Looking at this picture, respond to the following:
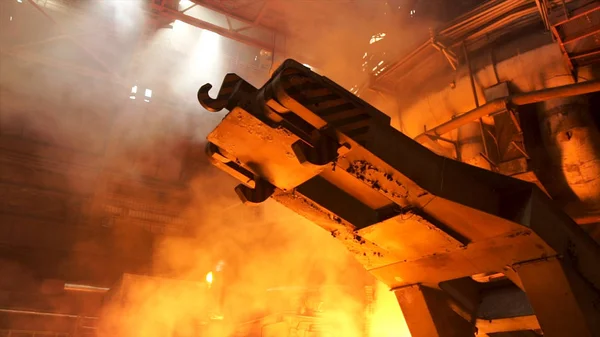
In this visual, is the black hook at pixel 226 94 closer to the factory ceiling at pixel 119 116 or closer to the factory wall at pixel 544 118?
the factory wall at pixel 544 118

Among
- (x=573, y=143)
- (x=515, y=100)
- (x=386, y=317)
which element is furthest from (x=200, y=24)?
(x=573, y=143)

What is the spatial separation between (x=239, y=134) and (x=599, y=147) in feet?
13.4

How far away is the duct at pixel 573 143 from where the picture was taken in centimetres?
457

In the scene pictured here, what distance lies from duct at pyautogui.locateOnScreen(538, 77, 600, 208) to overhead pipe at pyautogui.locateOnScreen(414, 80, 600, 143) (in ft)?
1.02

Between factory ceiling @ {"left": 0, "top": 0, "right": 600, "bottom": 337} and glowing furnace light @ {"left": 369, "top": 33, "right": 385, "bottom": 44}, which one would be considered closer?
glowing furnace light @ {"left": 369, "top": 33, "right": 385, "bottom": 44}

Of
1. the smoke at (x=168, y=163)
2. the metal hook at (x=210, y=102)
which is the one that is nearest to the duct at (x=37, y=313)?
the smoke at (x=168, y=163)

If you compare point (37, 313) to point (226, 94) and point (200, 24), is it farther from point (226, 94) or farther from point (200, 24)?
point (226, 94)

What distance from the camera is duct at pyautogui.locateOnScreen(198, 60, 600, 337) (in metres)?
2.23

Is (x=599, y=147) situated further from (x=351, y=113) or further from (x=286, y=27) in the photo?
(x=286, y=27)

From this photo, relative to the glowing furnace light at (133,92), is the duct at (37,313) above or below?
below

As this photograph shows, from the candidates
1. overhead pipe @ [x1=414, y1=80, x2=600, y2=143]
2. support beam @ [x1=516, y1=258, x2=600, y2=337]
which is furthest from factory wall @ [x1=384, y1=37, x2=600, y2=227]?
support beam @ [x1=516, y1=258, x2=600, y2=337]

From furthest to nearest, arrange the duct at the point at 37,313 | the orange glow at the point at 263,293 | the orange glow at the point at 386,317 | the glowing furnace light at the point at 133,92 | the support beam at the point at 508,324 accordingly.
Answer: the glowing furnace light at the point at 133,92 < the duct at the point at 37,313 < the orange glow at the point at 263,293 < the orange glow at the point at 386,317 < the support beam at the point at 508,324

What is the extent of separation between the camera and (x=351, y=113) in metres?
2.25

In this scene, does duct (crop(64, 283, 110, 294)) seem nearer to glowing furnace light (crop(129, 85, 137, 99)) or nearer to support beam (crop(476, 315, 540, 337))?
glowing furnace light (crop(129, 85, 137, 99))
